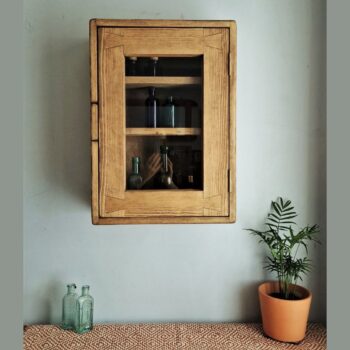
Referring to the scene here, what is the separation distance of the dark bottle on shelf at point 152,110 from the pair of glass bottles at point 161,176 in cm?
8

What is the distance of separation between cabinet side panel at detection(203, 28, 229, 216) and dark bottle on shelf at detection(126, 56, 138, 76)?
0.22 metres

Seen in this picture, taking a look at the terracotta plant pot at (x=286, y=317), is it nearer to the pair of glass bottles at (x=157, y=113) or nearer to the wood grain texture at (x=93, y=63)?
the pair of glass bottles at (x=157, y=113)

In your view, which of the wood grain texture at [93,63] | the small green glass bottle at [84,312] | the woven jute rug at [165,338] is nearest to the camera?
the wood grain texture at [93,63]

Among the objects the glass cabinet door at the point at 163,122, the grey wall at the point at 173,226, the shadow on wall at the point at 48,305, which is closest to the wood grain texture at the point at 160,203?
the glass cabinet door at the point at 163,122

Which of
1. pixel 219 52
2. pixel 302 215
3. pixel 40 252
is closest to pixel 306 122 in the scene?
pixel 302 215

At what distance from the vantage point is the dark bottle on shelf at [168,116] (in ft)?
3.88

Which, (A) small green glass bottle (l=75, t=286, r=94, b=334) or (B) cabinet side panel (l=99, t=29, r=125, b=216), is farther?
(A) small green glass bottle (l=75, t=286, r=94, b=334)

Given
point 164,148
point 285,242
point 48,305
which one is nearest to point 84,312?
point 48,305

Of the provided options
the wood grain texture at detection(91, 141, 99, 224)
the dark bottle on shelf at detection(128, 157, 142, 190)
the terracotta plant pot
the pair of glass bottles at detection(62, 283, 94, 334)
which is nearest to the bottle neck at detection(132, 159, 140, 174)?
the dark bottle on shelf at detection(128, 157, 142, 190)

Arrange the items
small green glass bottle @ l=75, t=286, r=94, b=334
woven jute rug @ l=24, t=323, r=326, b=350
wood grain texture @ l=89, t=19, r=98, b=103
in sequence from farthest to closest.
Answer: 1. small green glass bottle @ l=75, t=286, r=94, b=334
2. woven jute rug @ l=24, t=323, r=326, b=350
3. wood grain texture @ l=89, t=19, r=98, b=103

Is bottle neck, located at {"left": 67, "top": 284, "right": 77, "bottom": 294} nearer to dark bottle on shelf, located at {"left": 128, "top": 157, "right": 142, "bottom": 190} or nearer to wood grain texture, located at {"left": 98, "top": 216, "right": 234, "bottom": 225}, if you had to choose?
wood grain texture, located at {"left": 98, "top": 216, "right": 234, "bottom": 225}

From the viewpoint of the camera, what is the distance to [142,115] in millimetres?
1181

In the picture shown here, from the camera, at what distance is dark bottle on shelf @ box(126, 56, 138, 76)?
1.17 m

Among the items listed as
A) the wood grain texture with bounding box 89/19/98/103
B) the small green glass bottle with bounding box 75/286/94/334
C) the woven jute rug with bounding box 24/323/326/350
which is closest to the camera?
the wood grain texture with bounding box 89/19/98/103
